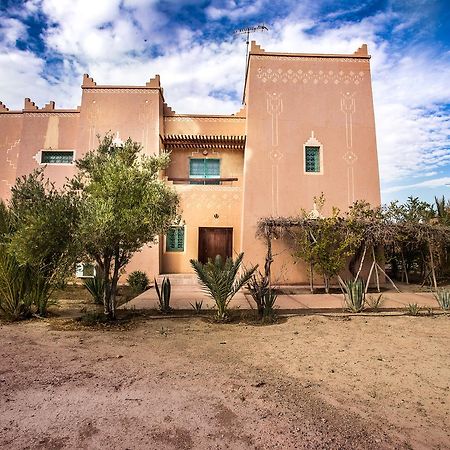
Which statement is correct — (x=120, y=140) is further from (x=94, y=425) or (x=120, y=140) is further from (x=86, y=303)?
(x=94, y=425)

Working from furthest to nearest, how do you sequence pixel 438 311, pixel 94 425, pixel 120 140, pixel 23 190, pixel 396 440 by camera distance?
pixel 120 140, pixel 438 311, pixel 23 190, pixel 94 425, pixel 396 440

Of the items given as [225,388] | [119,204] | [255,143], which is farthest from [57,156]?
[225,388]

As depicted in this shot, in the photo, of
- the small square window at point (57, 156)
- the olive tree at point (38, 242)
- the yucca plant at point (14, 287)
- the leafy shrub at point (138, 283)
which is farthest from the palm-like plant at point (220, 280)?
the small square window at point (57, 156)

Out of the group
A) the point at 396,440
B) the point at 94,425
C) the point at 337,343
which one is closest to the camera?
the point at 396,440

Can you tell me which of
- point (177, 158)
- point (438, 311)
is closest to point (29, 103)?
point (177, 158)

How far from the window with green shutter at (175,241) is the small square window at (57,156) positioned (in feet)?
19.6

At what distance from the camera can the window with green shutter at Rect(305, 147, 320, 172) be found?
14.5 meters

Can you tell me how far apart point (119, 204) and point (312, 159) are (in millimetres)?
10274

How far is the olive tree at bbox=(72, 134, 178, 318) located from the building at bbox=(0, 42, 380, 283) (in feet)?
23.8

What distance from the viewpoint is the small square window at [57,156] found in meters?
15.9

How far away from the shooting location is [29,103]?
53.0 feet

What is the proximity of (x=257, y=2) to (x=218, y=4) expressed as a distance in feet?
3.09

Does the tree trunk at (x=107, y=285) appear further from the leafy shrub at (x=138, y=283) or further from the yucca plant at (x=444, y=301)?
the yucca plant at (x=444, y=301)

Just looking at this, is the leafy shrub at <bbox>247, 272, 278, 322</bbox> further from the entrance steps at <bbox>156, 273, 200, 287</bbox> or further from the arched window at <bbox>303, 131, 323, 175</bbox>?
the arched window at <bbox>303, 131, 323, 175</bbox>
